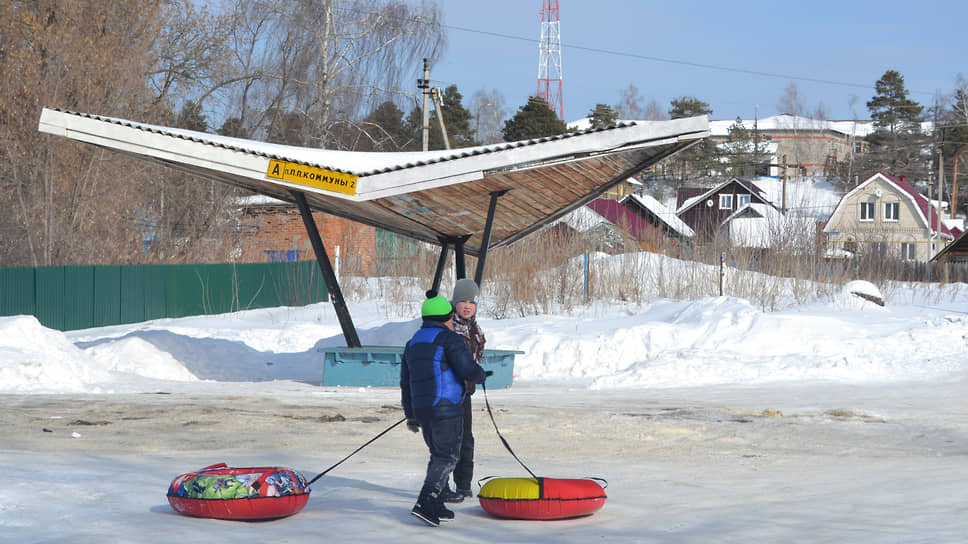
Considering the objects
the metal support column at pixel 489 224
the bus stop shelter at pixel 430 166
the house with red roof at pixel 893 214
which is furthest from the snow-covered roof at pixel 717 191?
the metal support column at pixel 489 224

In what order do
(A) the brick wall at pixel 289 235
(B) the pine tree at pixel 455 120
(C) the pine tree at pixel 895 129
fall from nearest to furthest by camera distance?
(A) the brick wall at pixel 289 235, (B) the pine tree at pixel 455 120, (C) the pine tree at pixel 895 129

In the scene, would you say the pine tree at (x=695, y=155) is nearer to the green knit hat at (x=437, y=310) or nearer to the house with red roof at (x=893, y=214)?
the house with red roof at (x=893, y=214)

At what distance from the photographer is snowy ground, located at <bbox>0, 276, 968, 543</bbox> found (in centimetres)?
697

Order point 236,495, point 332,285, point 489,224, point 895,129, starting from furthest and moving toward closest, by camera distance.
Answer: point 895,129, point 332,285, point 489,224, point 236,495

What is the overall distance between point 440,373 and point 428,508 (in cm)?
95

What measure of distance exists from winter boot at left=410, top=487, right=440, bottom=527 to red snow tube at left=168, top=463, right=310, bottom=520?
895mm

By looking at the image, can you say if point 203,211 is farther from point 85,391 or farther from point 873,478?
point 873,478

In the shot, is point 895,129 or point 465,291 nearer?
point 465,291

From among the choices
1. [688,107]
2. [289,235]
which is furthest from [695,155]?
[289,235]

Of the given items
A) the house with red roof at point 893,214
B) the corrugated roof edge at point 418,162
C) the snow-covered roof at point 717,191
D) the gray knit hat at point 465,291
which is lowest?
the gray knit hat at point 465,291

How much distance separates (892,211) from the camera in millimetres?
71750

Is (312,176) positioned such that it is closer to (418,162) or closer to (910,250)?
(418,162)

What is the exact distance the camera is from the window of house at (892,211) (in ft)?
235

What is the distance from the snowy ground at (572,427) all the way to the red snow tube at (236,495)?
108 mm
